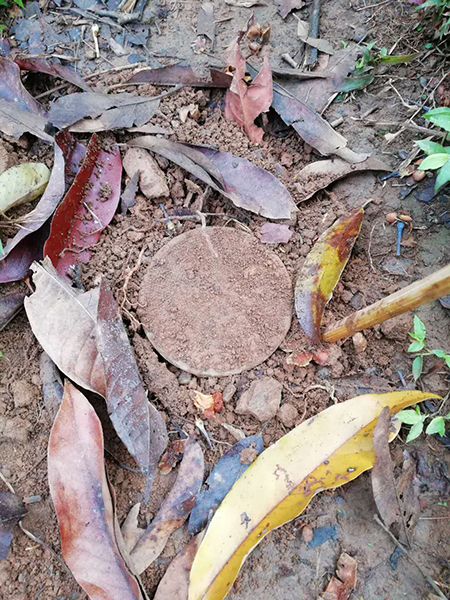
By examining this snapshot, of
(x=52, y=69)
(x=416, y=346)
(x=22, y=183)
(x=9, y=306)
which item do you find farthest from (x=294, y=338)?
(x=52, y=69)

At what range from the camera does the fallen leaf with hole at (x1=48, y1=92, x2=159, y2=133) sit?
A: 2012mm

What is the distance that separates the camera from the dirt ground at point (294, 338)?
4.85 ft

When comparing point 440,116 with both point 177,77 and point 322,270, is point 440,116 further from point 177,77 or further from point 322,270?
point 177,77

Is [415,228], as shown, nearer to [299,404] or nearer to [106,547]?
[299,404]

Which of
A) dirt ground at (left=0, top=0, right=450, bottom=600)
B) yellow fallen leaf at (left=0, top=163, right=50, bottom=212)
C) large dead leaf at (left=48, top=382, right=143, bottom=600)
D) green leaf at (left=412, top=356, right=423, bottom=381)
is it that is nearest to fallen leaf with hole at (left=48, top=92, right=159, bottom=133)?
dirt ground at (left=0, top=0, right=450, bottom=600)

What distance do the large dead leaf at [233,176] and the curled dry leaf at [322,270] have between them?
0.20m

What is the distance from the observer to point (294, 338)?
174 cm

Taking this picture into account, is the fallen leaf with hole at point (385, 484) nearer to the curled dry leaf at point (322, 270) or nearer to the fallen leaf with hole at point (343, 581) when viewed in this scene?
the fallen leaf with hole at point (343, 581)

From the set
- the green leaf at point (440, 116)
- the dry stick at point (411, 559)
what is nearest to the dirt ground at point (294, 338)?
the dry stick at point (411, 559)

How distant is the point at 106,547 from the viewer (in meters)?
1.38

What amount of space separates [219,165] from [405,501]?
4.65 ft

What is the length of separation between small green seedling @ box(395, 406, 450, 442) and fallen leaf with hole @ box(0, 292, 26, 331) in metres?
1.38

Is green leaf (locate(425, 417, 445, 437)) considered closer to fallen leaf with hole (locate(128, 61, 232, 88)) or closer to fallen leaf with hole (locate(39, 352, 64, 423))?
fallen leaf with hole (locate(39, 352, 64, 423))

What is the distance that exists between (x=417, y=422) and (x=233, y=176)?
1.15 meters
